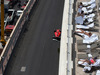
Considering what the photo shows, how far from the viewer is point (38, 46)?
45750 millimetres

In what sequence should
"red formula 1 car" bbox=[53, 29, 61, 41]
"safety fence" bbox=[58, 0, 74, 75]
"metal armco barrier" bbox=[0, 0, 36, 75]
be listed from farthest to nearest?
"red formula 1 car" bbox=[53, 29, 61, 41], "metal armco barrier" bbox=[0, 0, 36, 75], "safety fence" bbox=[58, 0, 74, 75]

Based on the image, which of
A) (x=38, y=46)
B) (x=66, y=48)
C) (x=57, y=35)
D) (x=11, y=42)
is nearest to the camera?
(x=66, y=48)

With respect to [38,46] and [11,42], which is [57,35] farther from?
[11,42]

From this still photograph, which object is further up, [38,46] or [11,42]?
[11,42]

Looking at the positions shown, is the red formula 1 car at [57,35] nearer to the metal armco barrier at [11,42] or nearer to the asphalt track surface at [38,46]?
the asphalt track surface at [38,46]

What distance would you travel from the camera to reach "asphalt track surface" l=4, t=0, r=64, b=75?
39531mm

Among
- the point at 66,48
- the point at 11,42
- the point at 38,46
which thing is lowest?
the point at 38,46

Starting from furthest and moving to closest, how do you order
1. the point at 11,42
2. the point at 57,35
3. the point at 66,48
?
the point at 57,35 → the point at 11,42 → the point at 66,48

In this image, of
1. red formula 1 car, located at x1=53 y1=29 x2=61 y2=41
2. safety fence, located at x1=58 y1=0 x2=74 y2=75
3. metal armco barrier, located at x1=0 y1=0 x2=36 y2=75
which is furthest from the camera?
red formula 1 car, located at x1=53 y1=29 x2=61 y2=41

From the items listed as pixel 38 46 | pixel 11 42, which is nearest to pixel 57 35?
pixel 38 46

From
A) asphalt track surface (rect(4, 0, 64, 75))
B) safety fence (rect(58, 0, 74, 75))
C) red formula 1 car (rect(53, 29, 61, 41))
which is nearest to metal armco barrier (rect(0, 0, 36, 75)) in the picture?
asphalt track surface (rect(4, 0, 64, 75))

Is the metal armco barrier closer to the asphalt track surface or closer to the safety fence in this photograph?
the asphalt track surface

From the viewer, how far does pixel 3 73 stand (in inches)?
1511

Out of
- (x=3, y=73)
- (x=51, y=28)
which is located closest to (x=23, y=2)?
(x=51, y=28)
